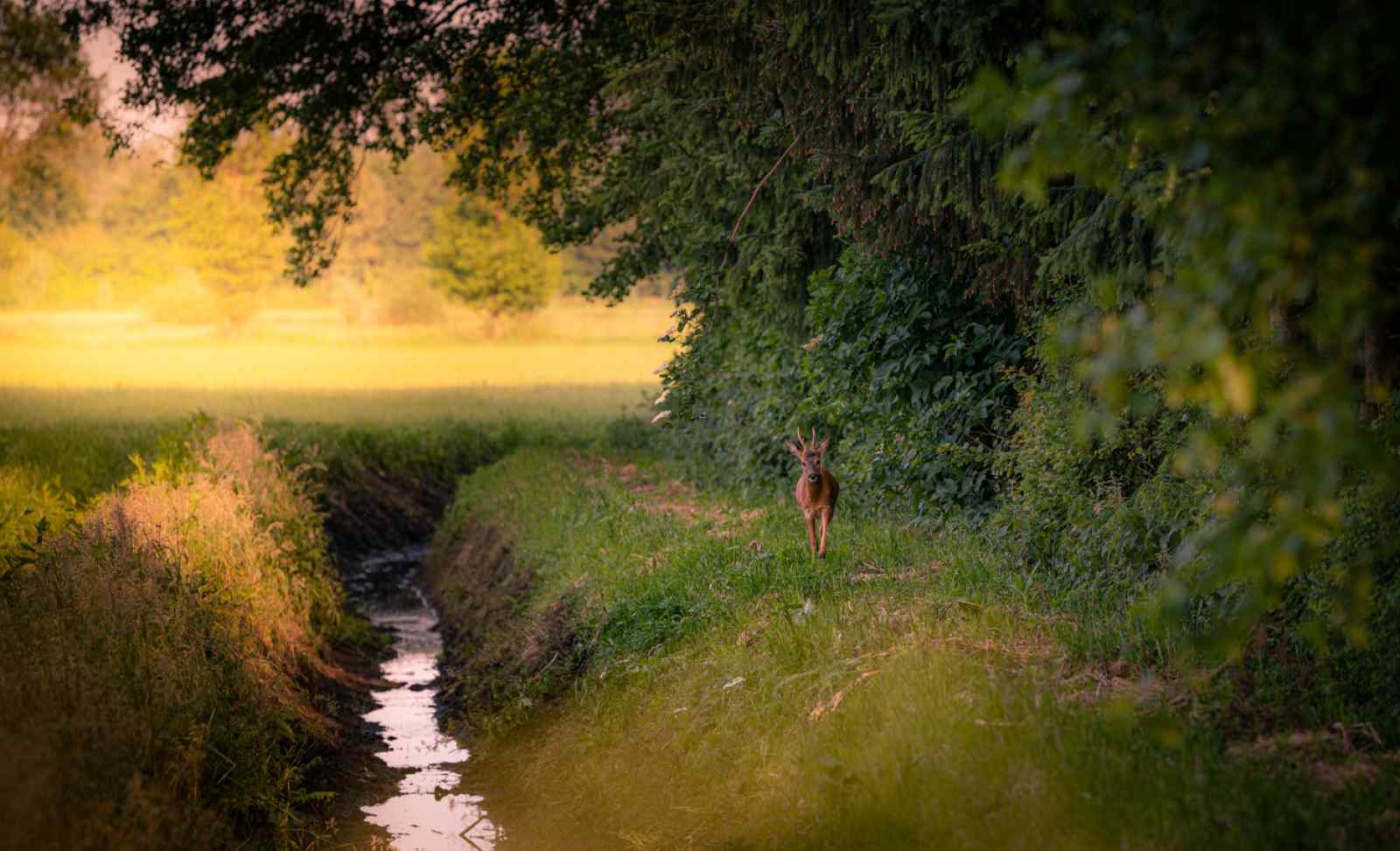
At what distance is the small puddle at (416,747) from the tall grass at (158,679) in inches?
29.9

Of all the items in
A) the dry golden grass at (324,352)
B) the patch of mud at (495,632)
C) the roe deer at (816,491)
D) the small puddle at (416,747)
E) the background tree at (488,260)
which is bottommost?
the small puddle at (416,747)

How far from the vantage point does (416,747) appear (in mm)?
10789

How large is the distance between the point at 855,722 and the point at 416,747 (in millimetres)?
5281

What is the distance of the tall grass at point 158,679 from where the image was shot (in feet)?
19.5

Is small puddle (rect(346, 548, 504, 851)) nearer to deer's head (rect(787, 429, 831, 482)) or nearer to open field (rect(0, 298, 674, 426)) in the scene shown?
deer's head (rect(787, 429, 831, 482))

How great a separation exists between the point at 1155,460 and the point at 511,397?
92.9ft

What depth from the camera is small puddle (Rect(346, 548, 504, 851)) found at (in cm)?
872

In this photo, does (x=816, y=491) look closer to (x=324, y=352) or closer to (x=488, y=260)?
(x=324, y=352)

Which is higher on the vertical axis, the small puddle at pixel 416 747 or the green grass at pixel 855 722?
the green grass at pixel 855 722

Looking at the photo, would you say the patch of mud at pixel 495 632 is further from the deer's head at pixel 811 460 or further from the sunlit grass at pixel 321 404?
the sunlit grass at pixel 321 404

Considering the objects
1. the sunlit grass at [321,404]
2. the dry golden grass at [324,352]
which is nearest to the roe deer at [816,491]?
the sunlit grass at [321,404]

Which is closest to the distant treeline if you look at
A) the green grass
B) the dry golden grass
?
the dry golden grass

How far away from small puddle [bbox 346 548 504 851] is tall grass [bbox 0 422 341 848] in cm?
76

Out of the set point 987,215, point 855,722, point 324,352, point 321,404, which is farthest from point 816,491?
point 324,352
